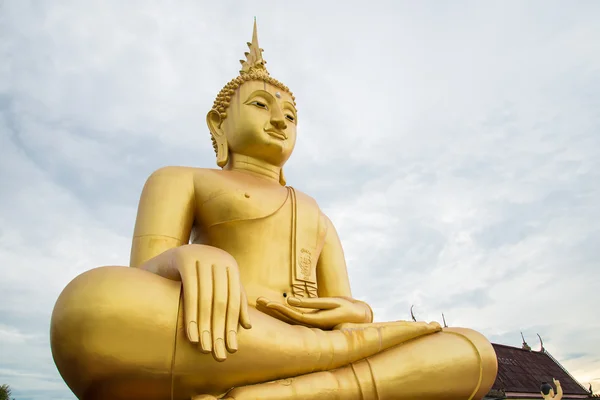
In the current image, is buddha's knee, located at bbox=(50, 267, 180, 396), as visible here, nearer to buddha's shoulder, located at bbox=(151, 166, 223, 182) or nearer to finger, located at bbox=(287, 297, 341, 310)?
finger, located at bbox=(287, 297, 341, 310)

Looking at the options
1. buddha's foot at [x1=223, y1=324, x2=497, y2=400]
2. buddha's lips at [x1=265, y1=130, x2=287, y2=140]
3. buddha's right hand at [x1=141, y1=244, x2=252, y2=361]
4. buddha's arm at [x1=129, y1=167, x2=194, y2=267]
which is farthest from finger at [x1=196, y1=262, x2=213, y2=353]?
buddha's lips at [x1=265, y1=130, x2=287, y2=140]

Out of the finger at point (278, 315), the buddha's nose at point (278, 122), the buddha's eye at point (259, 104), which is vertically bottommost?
the finger at point (278, 315)

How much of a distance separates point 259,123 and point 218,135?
51 centimetres

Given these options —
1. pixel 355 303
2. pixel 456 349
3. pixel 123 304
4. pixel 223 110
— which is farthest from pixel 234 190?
pixel 456 349

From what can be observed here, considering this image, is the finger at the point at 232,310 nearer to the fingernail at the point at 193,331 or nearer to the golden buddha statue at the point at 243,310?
the golden buddha statue at the point at 243,310

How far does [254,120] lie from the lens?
4492mm

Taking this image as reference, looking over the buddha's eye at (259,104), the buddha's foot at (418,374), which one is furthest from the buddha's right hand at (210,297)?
the buddha's eye at (259,104)

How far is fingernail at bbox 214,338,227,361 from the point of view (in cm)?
237

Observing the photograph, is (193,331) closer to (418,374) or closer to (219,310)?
(219,310)

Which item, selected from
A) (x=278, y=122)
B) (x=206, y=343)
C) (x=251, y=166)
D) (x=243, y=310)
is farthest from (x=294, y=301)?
(x=278, y=122)

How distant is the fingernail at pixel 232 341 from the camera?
7.98 feet

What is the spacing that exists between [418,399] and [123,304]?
6.13ft

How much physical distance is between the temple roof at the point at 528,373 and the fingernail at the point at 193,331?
1146cm

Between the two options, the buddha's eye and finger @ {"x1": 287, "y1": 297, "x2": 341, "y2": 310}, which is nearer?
finger @ {"x1": 287, "y1": 297, "x2": 341, "y2": 310}
